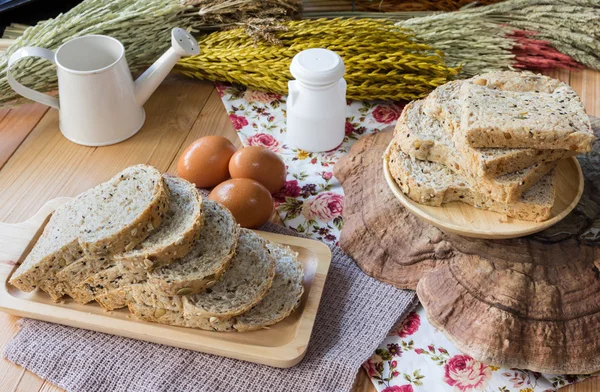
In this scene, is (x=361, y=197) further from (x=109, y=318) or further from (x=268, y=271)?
(x=109, y=318)

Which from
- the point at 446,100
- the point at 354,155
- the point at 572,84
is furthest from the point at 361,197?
the point at 572,84

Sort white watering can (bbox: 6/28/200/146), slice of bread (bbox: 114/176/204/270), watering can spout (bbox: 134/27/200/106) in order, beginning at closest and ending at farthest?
slice of bread (bbox: 114/176/204/270)
white watering can (bbox: 6/28/200/146)
watering can spout (bbox: 134/27/200/106)

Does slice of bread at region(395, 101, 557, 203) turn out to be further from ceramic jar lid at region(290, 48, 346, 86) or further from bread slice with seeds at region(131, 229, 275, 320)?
bread slice with seeds at region(131, 229, 275, 320)

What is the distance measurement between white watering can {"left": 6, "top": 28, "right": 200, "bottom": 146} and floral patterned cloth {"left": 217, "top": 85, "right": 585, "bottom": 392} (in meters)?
0.36

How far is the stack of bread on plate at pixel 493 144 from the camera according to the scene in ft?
5.74

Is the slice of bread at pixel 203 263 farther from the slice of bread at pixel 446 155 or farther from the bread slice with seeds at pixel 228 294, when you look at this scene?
the slice of bread at pixel 446 155

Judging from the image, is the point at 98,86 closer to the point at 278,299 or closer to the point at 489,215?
the point at 278,299

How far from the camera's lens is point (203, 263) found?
1735 millimetres

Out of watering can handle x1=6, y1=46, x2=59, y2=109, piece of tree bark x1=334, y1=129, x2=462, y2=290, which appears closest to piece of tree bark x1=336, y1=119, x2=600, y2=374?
piece of tree bark x1=334, y1=129, x2=462, y2=290

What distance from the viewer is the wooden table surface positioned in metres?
2.35

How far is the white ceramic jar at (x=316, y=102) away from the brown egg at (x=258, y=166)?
0.77 ft

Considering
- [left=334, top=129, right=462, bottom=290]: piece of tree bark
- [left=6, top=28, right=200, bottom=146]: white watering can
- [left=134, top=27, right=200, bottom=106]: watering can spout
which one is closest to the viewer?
[left=334, top=129, right=462, bottom=290]: piece of tree bark

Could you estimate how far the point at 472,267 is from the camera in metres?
1.84

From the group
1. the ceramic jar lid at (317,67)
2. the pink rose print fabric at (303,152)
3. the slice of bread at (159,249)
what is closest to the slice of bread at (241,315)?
the slice of bread at (159,249)
